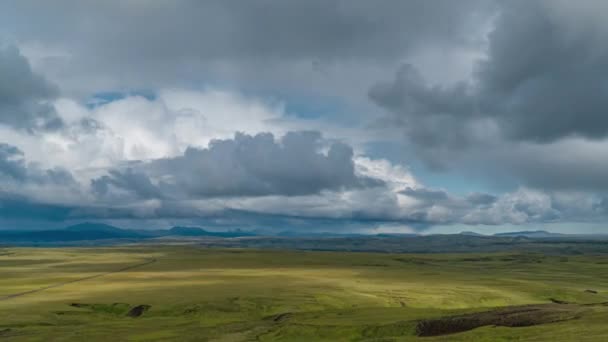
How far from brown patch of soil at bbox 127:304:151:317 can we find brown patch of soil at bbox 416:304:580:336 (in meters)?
68.6

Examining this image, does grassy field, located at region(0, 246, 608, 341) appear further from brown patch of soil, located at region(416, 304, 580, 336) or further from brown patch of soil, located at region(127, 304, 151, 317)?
brown patch of soil, located at region(127, 304, 151, 317)

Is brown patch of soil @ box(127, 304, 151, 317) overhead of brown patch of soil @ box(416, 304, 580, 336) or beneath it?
beneath

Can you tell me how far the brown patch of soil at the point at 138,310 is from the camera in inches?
4962

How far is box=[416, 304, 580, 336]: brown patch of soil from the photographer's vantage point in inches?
3070

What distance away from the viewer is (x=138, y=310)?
129000 mm

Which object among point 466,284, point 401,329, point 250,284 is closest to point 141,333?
point 401,329

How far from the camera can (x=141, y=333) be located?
91812 millimetres

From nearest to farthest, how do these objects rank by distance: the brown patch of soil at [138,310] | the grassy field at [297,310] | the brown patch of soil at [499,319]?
the brown patch of soil at [499,319] → the grassy field at [297,310] → the brown patch of soil at [138,310]

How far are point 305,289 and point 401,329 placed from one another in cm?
8322

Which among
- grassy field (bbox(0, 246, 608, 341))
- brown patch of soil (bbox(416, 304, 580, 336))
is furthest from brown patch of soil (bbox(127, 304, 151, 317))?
brown patch of soil (bbox(416, 304, 580, 336))

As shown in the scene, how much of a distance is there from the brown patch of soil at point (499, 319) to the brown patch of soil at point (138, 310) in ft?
225

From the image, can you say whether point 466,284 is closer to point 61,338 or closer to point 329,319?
point 329,319

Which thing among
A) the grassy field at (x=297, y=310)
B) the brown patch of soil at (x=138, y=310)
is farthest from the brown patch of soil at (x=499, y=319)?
the brown patch of soil at (x=138, y=310)

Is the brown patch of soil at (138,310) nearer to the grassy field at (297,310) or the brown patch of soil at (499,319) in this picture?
the grassy field at (297,310)
